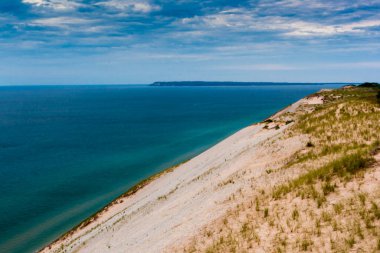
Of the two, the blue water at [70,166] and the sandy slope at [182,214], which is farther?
the blue water at [70,166]

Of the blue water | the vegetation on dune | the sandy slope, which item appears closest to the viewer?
the vegetation on dune

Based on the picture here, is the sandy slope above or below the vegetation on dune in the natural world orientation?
below

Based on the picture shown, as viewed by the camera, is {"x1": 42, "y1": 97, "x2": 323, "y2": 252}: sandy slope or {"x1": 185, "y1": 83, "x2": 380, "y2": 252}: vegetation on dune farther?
{"x1": 42, "y1": 97, "x2": 323, "y2": 252}: sandy slope

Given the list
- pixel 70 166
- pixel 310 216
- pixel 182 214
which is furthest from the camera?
pixel 70 166

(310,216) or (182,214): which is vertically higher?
(310,216)

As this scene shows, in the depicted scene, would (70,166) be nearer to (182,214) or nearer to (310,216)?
(182,214)

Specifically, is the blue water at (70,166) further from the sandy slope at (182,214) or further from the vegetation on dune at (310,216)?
the vegetation on dune at (310,216)

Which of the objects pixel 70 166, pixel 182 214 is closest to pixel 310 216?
pixel 182 214

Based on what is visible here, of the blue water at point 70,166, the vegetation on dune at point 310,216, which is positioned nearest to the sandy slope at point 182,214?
the vegetation on dune at point 310,216

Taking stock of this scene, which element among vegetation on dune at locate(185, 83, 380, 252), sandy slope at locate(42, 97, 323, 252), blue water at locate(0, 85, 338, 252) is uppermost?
vegetation on dune at locate(185, 83, 380, 252)

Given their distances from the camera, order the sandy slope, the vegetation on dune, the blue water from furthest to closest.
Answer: the blue water
the sandy slope
the vegetation on dune

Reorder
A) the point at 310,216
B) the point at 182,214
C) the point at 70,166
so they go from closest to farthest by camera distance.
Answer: the point at 310,216, the point at 182,214, the point at 70,166

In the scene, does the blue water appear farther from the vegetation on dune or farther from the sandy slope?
the vegetation on dune

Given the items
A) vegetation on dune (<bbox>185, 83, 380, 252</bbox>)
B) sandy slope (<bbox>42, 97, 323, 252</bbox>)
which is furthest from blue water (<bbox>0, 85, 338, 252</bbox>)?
vegetation on dune (<bbox>185, 83, 380, 252</bbox>)
